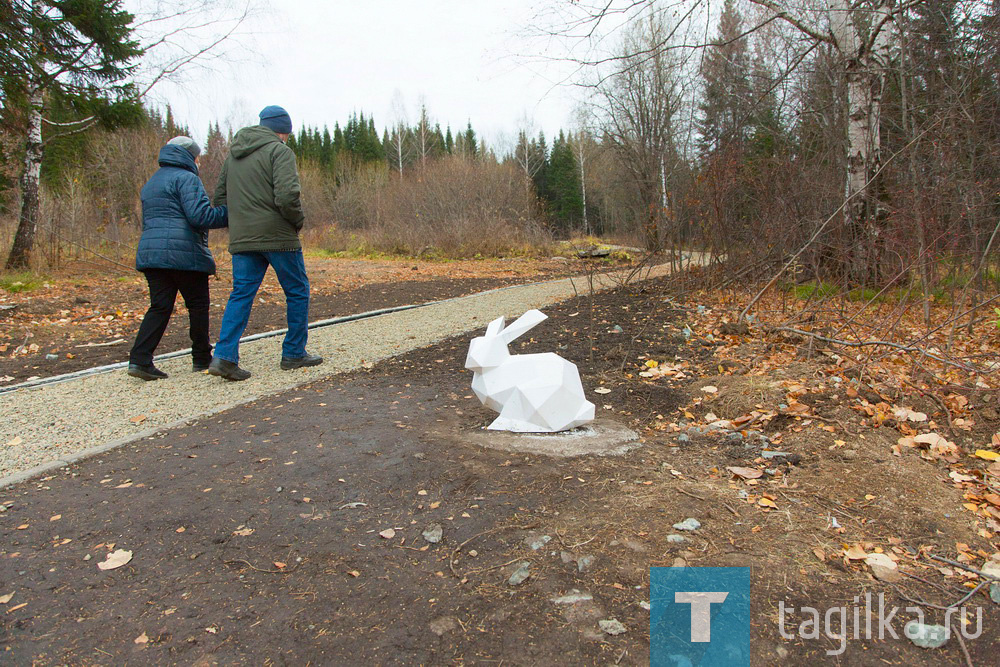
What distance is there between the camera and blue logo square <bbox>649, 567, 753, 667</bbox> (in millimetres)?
1733

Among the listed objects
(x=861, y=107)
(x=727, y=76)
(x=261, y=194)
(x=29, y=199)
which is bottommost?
(x=261, y=194)

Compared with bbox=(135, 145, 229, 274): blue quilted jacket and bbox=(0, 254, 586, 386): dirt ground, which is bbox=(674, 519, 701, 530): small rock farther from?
bbox=(0, 254, 586, 386): dirt ground

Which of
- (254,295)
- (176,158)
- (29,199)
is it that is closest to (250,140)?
(176,158)

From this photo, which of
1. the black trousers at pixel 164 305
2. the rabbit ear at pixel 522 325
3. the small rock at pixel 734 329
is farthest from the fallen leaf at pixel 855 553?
the black trousers at pixel 164 305

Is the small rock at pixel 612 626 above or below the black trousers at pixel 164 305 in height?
below

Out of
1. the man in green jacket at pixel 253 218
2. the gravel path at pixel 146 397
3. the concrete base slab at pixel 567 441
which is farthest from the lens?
the man in green jacket at pixel 253 218

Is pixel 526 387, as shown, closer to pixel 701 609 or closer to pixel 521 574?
pixel 521 574

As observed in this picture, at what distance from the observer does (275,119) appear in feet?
15.9

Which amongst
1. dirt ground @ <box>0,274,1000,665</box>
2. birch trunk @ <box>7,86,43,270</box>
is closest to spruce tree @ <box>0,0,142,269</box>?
birch trunk @ <box>7,86,43,270</box>

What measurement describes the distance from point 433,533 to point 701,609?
1.02 meters

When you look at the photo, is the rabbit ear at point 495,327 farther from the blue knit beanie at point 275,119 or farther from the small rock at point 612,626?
the blue knit beanie at point 275,119

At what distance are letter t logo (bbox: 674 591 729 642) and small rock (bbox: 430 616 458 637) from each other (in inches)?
28.4

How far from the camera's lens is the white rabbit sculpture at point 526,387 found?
3357 mm

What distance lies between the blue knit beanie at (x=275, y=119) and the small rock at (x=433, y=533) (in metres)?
3.75
